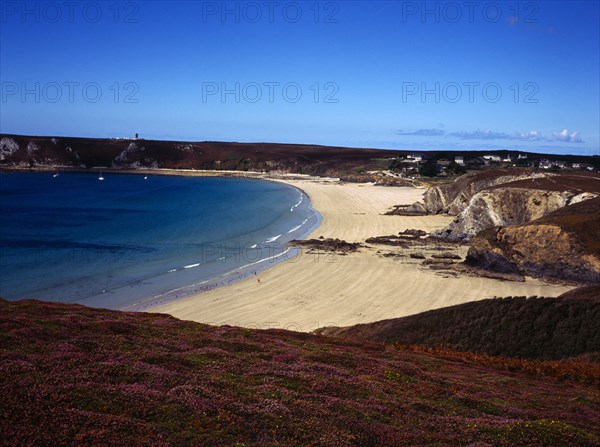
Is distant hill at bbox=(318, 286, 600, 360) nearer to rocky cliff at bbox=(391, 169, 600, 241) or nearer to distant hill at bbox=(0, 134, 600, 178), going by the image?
rocky cliff at bbox=(391, 169, 600, 241)

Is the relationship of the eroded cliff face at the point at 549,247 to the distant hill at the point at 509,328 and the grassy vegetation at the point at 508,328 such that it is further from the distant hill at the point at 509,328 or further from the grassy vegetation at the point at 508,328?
the grassy vegetation at the point at 508,328

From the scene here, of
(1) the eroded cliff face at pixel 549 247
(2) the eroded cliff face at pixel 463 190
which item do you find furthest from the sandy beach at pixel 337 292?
(2) the eroded cliff face at pixel 463 190

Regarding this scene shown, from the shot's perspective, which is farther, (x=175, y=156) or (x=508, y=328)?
(x=175, y=156)

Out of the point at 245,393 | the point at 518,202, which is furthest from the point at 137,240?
the point at 245,393

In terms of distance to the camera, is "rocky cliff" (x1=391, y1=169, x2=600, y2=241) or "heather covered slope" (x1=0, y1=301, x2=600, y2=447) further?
"rocky cliff" (x1=391, y1=169, x2=600, y2=241)

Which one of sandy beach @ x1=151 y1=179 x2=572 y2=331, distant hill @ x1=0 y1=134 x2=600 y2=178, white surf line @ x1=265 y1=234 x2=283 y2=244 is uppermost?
distant hill @ x1=0 y1=134 x2=600 y2=178

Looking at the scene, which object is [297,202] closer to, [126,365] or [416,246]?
[416,246]

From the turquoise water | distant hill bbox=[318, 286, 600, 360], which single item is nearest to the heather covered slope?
distant hill bbox=[318, 286, 600, 360]

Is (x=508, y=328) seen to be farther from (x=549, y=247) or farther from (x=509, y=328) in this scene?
(x=549, y=247)
